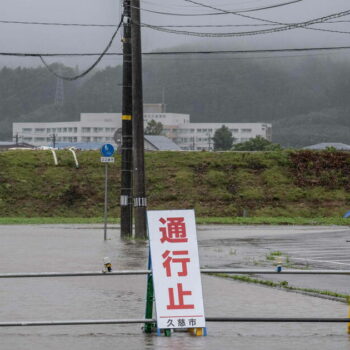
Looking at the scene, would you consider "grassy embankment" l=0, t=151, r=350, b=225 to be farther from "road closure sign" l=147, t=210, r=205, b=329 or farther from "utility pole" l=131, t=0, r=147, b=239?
"road closure sign" l=147, t=210, r=205, b=329

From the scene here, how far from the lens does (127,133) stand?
99.2 ft

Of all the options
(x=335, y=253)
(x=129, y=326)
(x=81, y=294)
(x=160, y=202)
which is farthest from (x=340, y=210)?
(x=129, y=326)

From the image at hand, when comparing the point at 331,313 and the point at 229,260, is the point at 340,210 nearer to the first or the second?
the point at 229,260

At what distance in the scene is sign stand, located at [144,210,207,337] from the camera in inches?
445

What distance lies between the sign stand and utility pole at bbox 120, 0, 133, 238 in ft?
61.2

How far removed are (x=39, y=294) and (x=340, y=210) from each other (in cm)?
3735

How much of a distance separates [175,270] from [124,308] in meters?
2.99

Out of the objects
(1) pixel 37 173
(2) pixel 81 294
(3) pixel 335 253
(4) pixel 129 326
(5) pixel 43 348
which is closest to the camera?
(5) pixel 43 348

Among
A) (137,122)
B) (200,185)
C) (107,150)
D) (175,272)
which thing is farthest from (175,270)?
(200,185)

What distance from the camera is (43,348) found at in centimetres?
1080

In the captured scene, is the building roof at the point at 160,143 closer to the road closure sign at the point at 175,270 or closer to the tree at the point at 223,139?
the tree at the point at 223,139

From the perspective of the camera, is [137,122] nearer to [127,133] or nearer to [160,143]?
[127,133]

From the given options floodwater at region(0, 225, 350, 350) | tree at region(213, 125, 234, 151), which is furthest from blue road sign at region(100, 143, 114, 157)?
tree at region(213, 125, 234, 151)

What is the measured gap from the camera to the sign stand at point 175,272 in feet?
37.1
